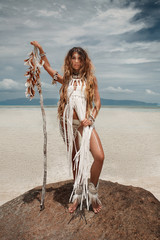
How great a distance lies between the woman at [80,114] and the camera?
3.09 metres

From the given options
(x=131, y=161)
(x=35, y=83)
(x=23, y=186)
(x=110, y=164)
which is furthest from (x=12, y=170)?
(x=35, y=83)

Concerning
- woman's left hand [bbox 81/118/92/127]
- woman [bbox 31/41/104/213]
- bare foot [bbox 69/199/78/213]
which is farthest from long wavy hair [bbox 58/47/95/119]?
bare foot [bbox 69/199/78/213]

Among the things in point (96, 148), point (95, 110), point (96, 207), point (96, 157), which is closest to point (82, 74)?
point (95, 110)

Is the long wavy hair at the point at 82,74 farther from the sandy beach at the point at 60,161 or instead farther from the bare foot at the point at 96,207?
the sandy beach at the point at 60,161

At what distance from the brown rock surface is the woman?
0.19 meters

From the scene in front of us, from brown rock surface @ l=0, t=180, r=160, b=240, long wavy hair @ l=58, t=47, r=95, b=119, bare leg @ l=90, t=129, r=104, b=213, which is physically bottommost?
brown rock surface @ l=0, t=180, r=160, b=240

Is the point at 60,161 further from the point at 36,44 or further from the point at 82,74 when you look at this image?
the point at 36,44

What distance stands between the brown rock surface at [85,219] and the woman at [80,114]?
19 centimetres

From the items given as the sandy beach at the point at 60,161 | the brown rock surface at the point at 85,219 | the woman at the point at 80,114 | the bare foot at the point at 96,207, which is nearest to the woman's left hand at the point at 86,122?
the woman at the point at 80,114

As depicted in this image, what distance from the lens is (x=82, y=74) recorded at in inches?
128

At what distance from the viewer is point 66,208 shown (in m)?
3.44

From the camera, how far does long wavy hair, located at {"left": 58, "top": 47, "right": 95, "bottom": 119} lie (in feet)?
10.3

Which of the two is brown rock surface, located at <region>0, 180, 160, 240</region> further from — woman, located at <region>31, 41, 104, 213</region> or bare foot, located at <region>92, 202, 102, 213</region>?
woman, located at <region>31, 41, 104, 213</region>

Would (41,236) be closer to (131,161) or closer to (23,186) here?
(23,186)
